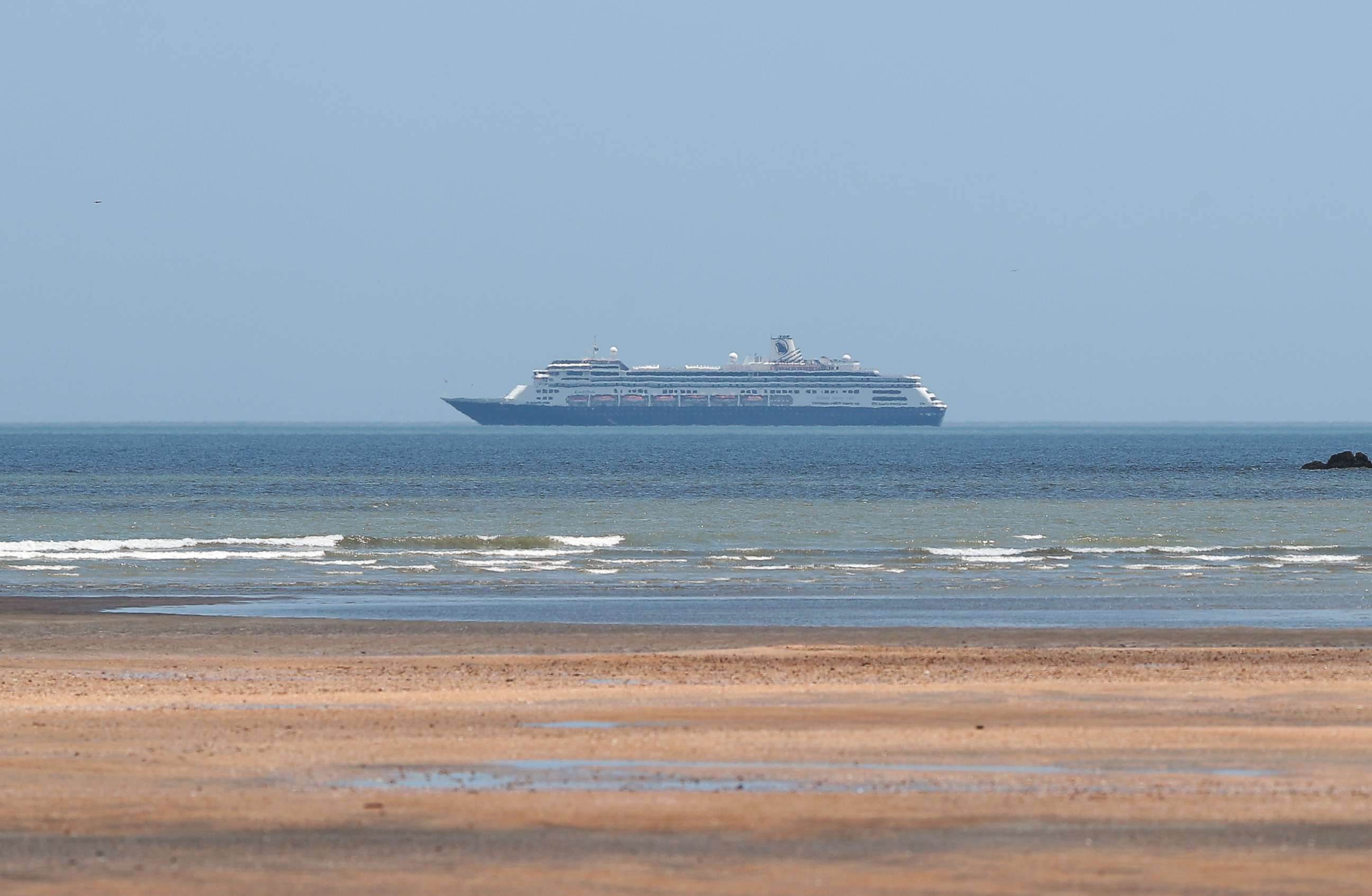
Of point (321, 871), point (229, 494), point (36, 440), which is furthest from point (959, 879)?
point (36, 440)

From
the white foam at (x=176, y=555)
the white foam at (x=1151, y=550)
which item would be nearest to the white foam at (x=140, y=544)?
the white foam at (x=176, y=555)

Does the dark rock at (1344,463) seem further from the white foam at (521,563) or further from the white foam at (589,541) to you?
the white foam at (521,563)

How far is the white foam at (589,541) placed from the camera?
34.0m

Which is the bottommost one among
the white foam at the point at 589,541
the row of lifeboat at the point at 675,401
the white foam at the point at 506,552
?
the white foam at the point at 506,552

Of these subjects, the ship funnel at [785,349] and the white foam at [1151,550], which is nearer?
the white foam at [1151,550]

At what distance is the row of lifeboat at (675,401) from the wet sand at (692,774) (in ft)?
580

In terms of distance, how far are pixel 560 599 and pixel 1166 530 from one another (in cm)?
2076

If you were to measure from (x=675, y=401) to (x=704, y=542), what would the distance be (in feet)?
520

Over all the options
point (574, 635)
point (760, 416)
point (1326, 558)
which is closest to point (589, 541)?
point (1326, 558)

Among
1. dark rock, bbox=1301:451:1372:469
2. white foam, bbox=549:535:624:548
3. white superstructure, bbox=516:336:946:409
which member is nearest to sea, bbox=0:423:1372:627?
white foam, bbox=549:535:624:548

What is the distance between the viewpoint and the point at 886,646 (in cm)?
1540

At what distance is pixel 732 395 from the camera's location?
192 metres

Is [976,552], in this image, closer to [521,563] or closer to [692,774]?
[521,563]

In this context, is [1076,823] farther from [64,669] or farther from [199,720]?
[64,669]
